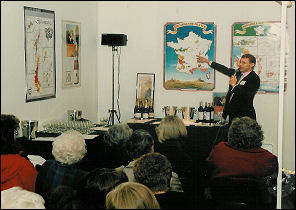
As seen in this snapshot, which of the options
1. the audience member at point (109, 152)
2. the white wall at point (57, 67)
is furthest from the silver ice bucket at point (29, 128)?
the audience member at point (109, 152)

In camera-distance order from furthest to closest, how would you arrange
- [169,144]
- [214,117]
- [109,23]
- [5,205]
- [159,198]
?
[109,23], [214,117], [169,144], [159,198], [5,205]

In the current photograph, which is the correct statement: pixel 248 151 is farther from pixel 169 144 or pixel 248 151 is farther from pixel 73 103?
pixel 73 103

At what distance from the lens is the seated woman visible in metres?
2.14

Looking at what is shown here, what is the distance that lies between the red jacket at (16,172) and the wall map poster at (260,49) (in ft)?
8.39

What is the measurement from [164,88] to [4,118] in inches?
81.8

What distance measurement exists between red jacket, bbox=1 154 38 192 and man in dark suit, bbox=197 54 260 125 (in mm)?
2021

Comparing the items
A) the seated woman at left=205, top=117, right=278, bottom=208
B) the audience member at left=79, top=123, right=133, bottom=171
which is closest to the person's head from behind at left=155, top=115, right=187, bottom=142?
the audience member at left=79, top=123, right=133, bottom=171

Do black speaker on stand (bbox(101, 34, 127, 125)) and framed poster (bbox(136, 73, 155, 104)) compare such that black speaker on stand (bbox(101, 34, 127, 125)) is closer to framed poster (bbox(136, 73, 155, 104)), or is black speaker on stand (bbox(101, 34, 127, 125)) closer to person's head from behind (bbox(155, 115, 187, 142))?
framed poster (bbox(136, 73, 155, 104))

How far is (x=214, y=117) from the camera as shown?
4.06 metres

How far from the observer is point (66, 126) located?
3.80 metres

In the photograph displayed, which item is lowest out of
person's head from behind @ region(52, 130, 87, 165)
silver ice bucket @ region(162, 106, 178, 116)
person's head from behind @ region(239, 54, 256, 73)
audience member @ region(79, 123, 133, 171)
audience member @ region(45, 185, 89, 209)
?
audience member @ region(79, 123, 133, 171)

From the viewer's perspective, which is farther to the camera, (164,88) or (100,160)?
(164,88)

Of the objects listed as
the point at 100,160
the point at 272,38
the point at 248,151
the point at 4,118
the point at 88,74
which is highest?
the point at 272,38

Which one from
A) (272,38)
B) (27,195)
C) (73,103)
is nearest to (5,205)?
(27,195)
